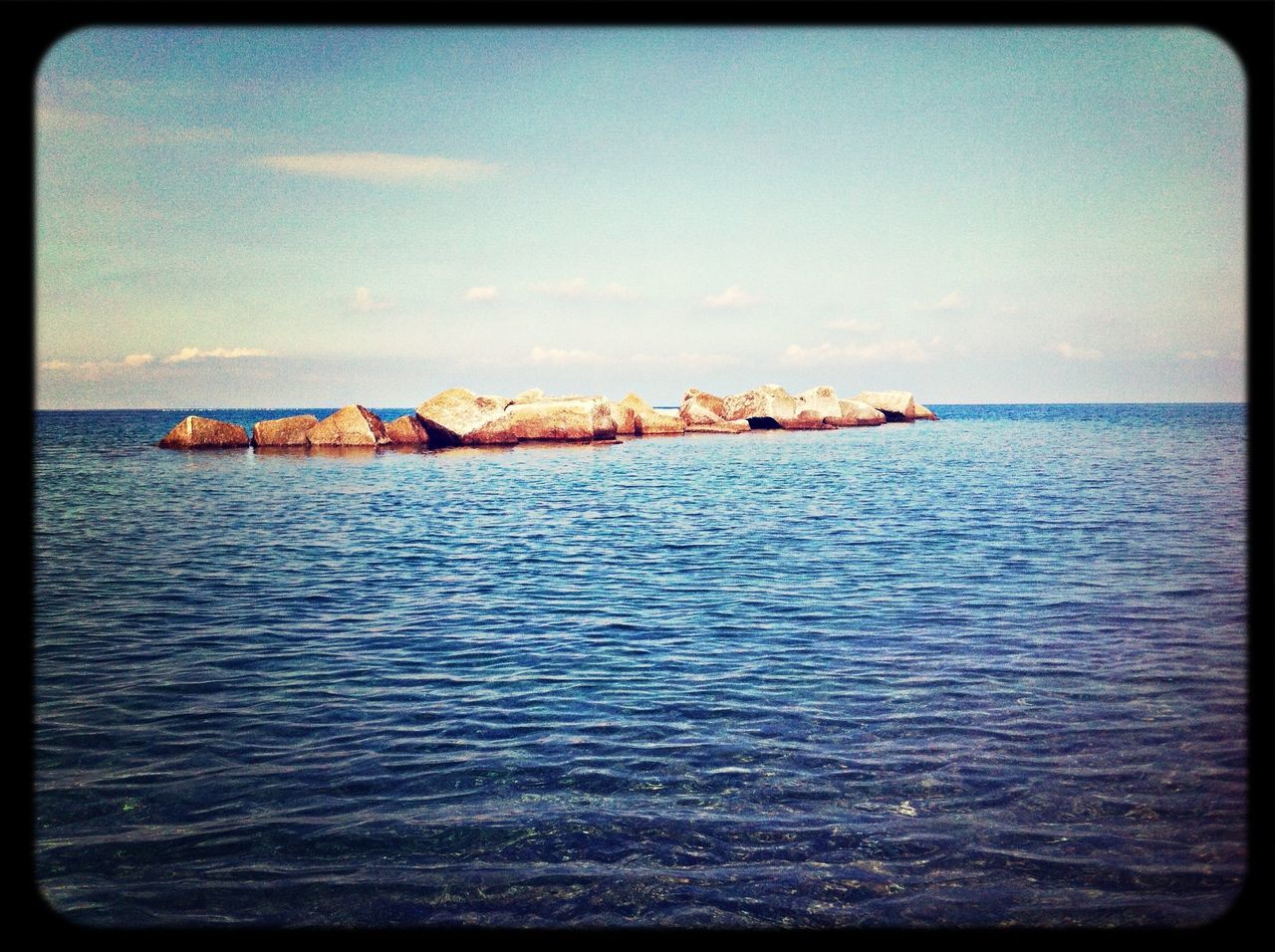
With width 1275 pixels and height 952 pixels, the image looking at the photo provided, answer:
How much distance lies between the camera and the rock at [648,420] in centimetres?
6125

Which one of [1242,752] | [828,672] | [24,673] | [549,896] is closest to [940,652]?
[828,672]

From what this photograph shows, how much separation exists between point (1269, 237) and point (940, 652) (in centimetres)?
713

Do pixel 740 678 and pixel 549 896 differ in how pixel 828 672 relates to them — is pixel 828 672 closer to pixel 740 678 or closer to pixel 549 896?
→ pixel 740 678

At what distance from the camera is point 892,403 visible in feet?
274

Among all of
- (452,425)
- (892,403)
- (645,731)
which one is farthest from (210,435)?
(892,403)

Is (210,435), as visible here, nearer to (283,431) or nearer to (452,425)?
(283,431)

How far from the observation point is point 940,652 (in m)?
9.16

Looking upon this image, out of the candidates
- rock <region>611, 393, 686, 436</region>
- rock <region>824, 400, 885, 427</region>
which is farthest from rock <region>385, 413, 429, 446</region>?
rock <region>824, 400, 885, 427</region>

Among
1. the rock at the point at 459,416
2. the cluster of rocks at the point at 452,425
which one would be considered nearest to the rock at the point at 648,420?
the cluster of rocks at the point at 452,425

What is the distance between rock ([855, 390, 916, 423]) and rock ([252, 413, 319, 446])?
50922 mm

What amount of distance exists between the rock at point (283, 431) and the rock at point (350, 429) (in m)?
0.67

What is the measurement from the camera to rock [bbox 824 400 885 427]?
73.6m

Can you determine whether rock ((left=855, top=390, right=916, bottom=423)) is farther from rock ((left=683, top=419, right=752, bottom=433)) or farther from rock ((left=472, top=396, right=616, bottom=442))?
rock ((left=472, top=396, right=616, bottom=442))

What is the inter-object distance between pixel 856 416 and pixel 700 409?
1800cm
